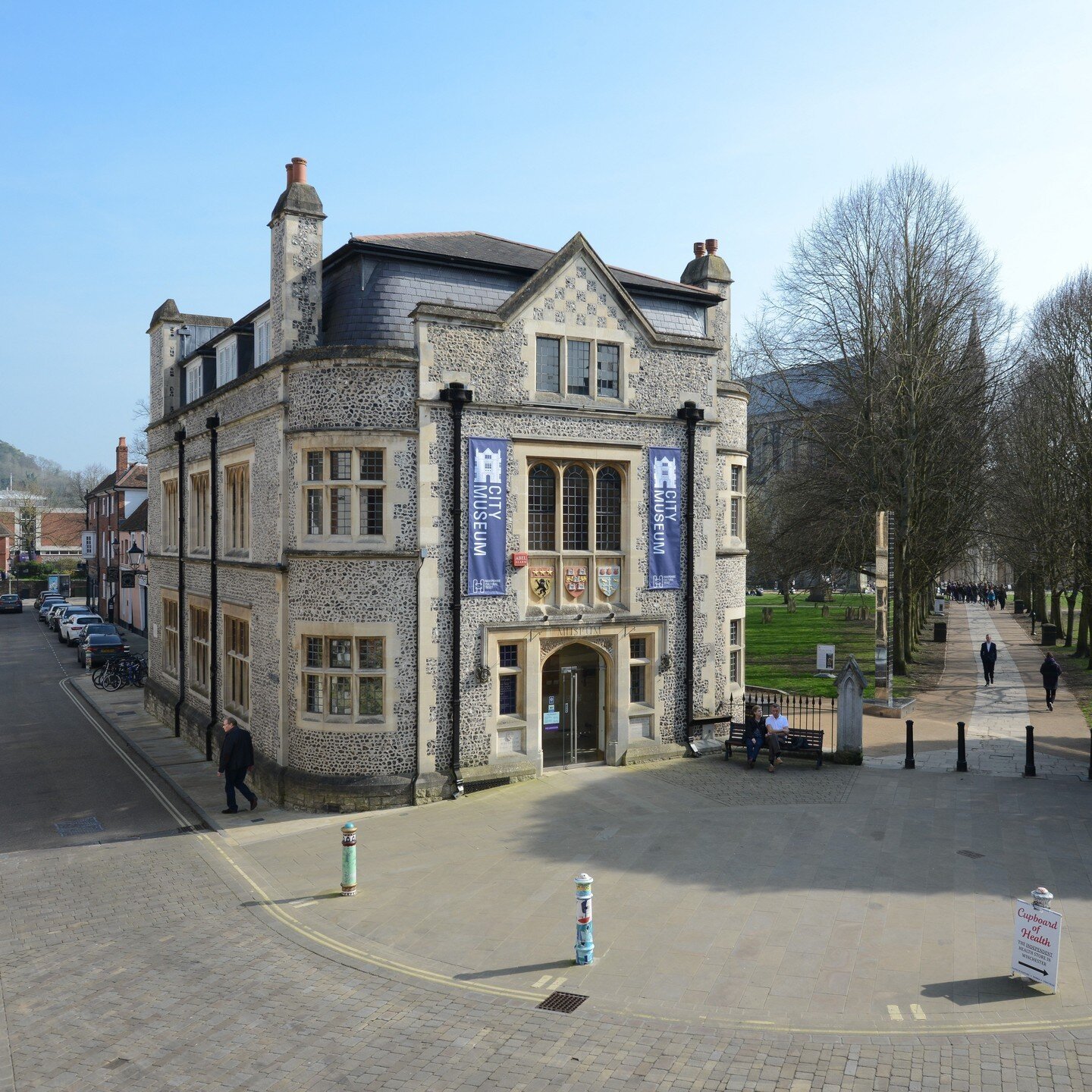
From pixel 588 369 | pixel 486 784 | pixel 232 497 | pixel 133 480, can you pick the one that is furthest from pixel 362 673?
pixel 133 480

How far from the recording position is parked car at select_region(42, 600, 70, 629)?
188ft

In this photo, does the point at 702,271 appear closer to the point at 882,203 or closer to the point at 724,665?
the point at 724,665

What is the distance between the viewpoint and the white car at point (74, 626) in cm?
4762

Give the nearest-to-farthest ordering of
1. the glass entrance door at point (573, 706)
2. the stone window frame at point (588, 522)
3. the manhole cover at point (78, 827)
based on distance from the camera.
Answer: the manhole cover at point (78, 827)
the stone window frame at point (588, 522)
the glass entrance door at point (573, 706)

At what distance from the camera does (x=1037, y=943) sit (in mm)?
9375

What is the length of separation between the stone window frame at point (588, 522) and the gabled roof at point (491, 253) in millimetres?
3669

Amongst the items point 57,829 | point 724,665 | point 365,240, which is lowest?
point 57,829

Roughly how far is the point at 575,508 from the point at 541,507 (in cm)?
76

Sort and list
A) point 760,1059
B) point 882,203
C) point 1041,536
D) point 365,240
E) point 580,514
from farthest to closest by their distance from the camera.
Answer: point 1041,536 < point 882,203 < point 580,514 < point 365,240 < point 760,1059

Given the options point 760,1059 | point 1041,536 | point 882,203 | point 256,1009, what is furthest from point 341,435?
point 1041,536

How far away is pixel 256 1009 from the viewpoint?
9344 mm

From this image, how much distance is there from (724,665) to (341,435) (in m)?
10.1

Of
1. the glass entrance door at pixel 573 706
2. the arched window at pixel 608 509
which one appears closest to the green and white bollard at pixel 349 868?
the glass entrance door at pixel 573 706

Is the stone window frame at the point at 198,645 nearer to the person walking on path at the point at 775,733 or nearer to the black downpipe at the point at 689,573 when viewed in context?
the black downpipe at the point at 689,573
